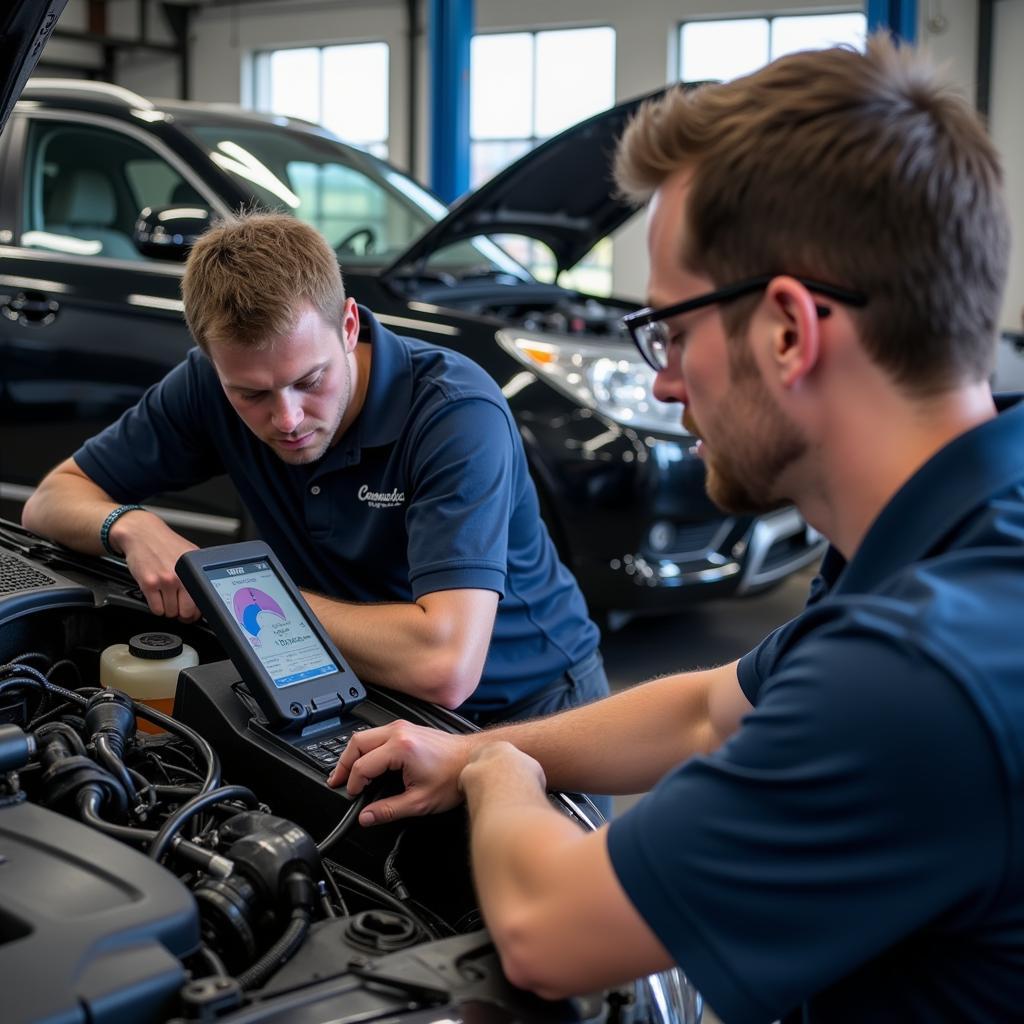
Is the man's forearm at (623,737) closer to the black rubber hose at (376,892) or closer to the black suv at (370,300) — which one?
the black rubber hose at (376,892)

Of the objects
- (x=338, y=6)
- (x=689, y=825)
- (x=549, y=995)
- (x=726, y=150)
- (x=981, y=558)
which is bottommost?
(x=549, y=995)

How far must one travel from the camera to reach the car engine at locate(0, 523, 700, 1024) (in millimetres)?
859

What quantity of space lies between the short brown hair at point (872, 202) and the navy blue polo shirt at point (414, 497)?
0.85m

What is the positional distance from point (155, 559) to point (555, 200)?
2.13 metres

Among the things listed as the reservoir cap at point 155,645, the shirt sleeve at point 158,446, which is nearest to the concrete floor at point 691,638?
the shirt sleeve at point 158,446

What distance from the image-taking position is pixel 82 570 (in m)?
1.75

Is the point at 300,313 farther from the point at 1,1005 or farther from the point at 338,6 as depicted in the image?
the point at 338,6

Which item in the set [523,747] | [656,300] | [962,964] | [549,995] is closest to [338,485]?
[523,747]

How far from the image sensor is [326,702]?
136 centimetres

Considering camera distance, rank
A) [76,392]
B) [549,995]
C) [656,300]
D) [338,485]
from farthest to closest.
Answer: [76,392] → [338,485] → [656,300] → [549,995]

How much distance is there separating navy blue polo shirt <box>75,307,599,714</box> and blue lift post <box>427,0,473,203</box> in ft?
14.2

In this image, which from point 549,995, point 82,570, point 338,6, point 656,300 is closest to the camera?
point 549,995

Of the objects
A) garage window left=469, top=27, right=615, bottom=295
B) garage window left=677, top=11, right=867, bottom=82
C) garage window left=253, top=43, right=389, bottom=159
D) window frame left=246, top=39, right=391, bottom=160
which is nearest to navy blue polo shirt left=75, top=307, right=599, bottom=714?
garage window left=677, top=11, right=867, bottom=82

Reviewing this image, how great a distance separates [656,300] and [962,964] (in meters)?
0.53
